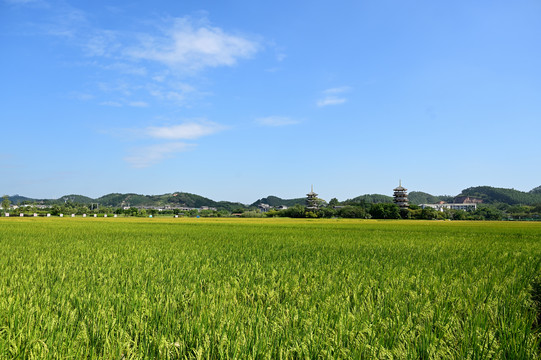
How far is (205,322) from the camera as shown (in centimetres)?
315

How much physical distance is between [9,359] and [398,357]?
2.78 meters

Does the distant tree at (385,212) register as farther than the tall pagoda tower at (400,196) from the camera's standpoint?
No

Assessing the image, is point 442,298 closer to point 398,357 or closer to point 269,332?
point 398,357

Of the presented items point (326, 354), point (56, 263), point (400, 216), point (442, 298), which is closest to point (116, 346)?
point (326, 354)

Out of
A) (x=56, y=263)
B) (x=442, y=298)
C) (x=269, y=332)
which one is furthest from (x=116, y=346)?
(x=56, y=263)

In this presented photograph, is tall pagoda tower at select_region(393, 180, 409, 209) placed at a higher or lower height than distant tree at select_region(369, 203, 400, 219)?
higher

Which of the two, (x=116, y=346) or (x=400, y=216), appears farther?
(x=400, y=216)

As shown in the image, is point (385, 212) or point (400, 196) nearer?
point (385, 212)

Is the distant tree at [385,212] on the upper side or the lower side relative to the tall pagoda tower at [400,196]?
lower

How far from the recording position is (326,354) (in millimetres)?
2441

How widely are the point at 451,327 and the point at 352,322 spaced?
0.96 m

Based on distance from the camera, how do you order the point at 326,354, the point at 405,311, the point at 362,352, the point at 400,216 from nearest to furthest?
the point at 326,354, the point at 362,352, the point at 405,311, the point at 400,216

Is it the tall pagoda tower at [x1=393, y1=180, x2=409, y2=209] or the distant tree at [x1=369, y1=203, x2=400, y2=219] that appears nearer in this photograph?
the distant tree at [x1=369, y1=203, x2=400, y2=219]

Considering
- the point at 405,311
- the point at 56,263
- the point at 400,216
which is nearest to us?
the point at 405,311
